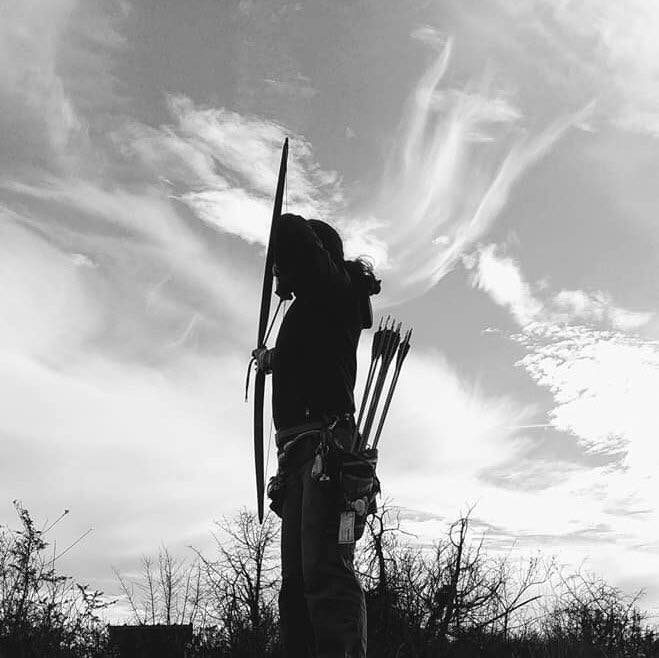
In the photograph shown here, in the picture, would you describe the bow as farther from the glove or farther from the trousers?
the trousers

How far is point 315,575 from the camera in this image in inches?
122

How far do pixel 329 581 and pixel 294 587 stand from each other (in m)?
0.36

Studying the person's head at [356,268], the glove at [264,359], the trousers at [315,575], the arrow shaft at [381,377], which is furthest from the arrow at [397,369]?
the trousers at [315,575]

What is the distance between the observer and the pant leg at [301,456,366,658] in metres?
2.97

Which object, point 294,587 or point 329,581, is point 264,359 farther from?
point 329,581

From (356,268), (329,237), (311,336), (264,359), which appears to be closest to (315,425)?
(311,336)

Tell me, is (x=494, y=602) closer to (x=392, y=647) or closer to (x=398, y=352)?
(x=392, y=647)

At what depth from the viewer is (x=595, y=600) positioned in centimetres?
1677

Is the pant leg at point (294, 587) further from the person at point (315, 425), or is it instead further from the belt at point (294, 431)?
the belt at point (294, 431)

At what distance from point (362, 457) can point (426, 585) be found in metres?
16.7

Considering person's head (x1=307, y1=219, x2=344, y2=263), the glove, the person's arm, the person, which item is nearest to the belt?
the person

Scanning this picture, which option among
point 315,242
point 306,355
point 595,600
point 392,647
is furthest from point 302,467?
point 595,600

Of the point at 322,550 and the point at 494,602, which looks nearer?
the point at 322,550

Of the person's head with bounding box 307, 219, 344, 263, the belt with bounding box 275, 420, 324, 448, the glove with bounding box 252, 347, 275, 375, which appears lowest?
the belt with bounding box 275, 420, 324, 448
